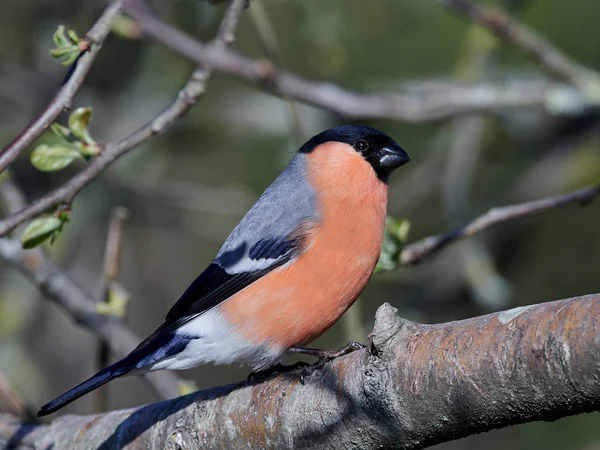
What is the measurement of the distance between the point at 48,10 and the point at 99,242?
144cm

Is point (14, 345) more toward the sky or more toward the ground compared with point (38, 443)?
more toward the sky

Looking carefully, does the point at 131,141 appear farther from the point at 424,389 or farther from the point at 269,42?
the point at 269,42

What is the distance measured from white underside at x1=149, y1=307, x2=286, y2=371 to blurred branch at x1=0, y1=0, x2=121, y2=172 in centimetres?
118

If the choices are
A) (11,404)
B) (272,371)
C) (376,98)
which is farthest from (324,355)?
(376,98)

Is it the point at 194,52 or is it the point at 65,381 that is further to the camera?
the point at 65,381

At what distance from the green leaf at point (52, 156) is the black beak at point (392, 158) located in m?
1.51

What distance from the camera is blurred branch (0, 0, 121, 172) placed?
209cm

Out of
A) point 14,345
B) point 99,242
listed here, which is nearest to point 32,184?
point 99,242

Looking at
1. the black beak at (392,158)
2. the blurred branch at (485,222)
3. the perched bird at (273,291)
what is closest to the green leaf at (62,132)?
the perched bird at (273,291)

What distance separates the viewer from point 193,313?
10.2ft

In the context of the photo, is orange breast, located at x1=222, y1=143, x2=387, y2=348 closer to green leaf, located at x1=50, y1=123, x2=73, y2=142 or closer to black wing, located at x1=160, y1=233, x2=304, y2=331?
black wing, located at x1=160, y1=233, x2=304, y2=331

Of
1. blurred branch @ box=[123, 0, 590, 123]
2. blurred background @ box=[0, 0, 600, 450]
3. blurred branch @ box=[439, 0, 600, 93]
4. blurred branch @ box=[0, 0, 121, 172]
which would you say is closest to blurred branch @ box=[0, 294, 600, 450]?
blurred branch @ box=[0, 0, 121, 172]

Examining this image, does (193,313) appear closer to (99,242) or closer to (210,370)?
(99,242)

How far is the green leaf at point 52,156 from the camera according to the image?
2551 millimetres
